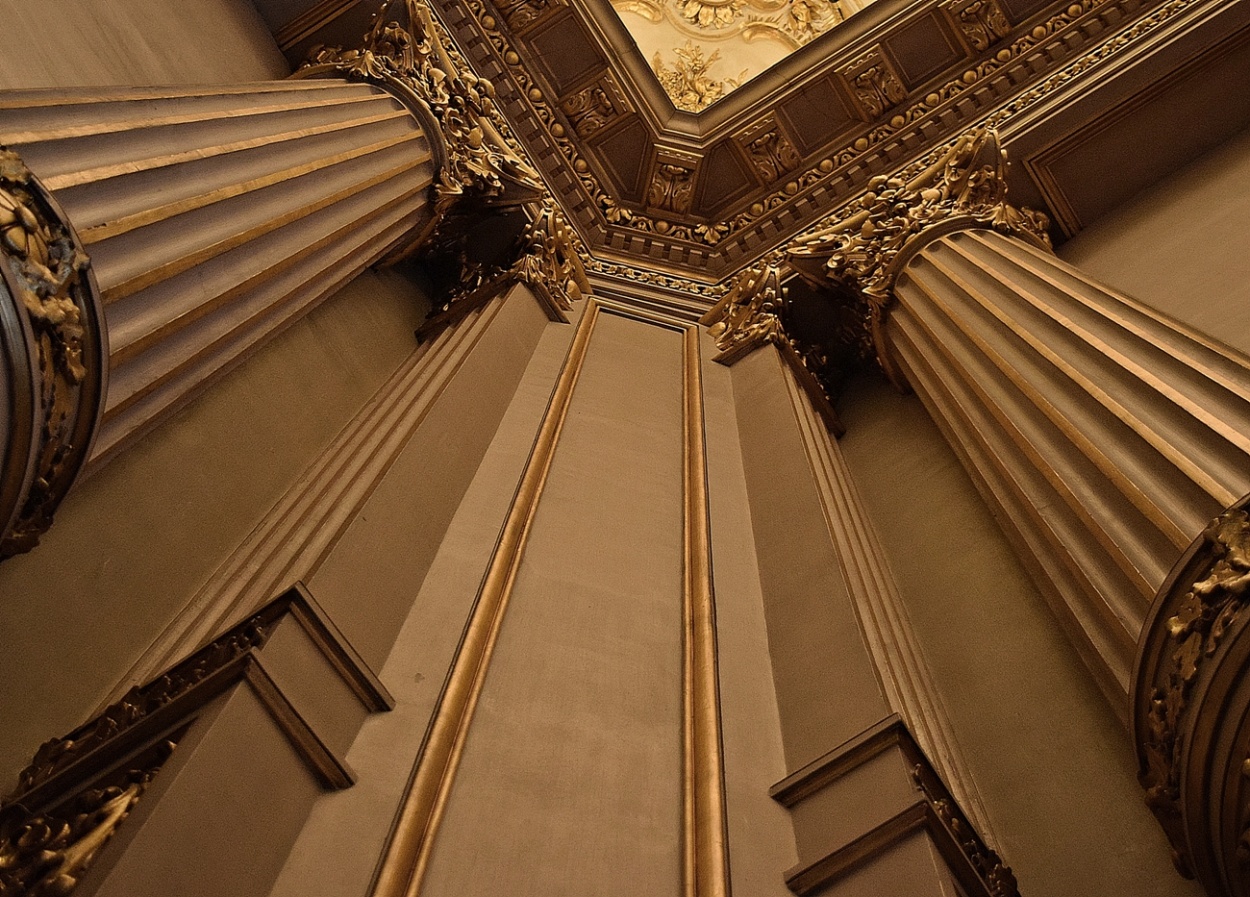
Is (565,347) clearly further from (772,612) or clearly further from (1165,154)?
(1165,154)

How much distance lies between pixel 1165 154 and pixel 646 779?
17.8ft

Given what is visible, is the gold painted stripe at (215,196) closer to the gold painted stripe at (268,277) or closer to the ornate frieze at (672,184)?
the gold painted stripe at (268,277)

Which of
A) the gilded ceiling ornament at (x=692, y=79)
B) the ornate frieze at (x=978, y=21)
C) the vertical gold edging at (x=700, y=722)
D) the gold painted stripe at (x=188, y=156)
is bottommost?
the vertical gold edging at (x=700, y=722)

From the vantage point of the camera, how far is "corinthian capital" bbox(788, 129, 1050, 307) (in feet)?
19.3

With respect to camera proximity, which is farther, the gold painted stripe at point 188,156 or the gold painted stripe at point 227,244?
the gold painted stripe at point 227,244

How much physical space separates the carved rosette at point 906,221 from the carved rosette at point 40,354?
4143 mm

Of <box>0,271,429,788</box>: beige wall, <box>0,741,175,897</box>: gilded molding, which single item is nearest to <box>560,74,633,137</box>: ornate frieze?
<box>0,271,429,788</box>: beige wall

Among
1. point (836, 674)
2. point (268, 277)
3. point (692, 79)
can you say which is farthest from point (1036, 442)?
point (692, 79)

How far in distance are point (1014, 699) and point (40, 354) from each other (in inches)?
111

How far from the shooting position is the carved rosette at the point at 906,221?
19.2ft

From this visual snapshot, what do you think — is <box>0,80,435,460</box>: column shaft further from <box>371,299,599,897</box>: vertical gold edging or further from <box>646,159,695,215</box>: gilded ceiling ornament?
<box>646,159,695,215</box>: gilded ceiling ornament

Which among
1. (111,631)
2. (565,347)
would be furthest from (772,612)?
(565,347)

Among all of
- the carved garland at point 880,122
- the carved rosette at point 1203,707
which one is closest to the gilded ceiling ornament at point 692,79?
the carved garland at point 880,122

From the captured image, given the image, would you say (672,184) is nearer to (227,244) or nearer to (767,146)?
(767,146)
